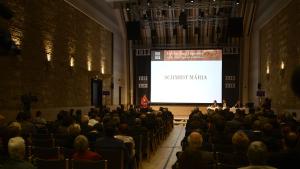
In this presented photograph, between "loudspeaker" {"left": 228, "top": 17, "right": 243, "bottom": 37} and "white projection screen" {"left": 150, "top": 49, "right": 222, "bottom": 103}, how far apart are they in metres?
2.56

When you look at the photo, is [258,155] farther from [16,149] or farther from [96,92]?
[96,92]

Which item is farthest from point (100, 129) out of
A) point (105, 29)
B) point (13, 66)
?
point (105, 29)

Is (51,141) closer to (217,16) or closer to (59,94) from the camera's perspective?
(59,94)

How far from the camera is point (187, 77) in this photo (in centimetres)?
2170

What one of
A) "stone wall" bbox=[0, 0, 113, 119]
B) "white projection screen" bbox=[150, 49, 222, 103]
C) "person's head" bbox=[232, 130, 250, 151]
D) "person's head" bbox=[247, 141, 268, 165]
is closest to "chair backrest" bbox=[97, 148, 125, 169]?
"person's head" bbox=[232, 130, 250, 151]

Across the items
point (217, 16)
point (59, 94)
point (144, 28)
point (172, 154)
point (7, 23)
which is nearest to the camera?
point (172, 154)

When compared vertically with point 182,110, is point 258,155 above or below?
above

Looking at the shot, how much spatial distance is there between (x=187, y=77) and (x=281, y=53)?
7.82 meters

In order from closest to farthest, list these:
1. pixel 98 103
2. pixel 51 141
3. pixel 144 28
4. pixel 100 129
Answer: pixel 51 141 < pixel 100 129 < pixel 98 103 < pixel 144 28

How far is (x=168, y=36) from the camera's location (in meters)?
24.2

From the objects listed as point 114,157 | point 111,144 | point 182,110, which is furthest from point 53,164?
point 182,110

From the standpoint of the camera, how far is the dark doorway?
1814 centimetres

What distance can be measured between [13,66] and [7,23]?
48.8 inches

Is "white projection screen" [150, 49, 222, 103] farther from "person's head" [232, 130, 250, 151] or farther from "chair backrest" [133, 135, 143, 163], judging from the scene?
"person's head" [232, 130, 250, 151]
